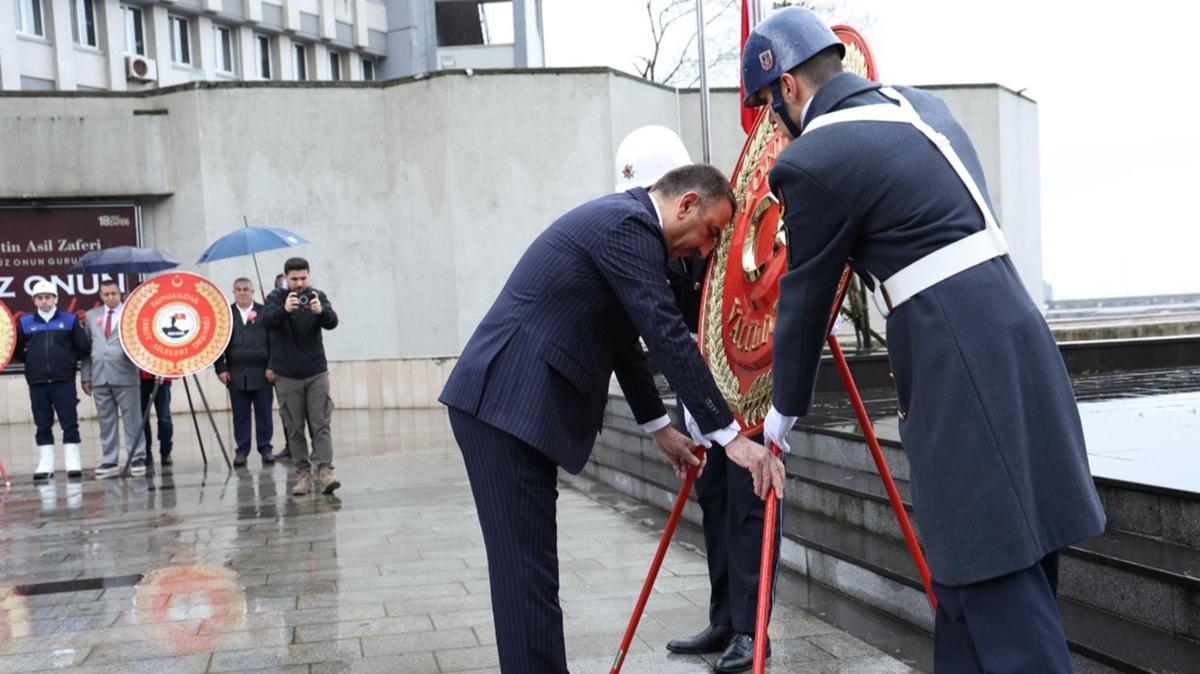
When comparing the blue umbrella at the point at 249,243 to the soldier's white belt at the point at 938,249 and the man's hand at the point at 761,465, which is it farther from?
the soldier's white belt at the point at 938,249

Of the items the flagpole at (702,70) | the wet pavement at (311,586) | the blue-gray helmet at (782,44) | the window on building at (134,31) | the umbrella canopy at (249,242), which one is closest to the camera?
the blue-gray helmet at (782,44)

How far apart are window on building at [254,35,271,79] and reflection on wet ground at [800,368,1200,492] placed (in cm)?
3552

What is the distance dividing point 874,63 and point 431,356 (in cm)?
1728

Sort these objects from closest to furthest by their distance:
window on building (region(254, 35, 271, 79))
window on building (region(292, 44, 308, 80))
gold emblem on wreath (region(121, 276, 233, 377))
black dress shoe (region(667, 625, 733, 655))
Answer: black dress shoe (region(667, 625, 733, 655))
gold emblem on wreath (region(121, 276, 233, 377))
window on building (region(254, 35, 271, 79))
window on building (region(292, 44, 308, 80))

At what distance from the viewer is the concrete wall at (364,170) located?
20094 millimetres

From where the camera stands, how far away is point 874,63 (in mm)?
3279

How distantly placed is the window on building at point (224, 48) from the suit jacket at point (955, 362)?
40.4 metres

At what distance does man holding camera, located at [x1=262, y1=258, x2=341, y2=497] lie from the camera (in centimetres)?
996

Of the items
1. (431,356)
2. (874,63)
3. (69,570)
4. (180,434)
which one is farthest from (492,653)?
(431,356)

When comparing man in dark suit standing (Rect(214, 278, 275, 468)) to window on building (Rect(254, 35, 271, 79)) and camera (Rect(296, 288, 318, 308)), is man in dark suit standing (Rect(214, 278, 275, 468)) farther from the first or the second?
window on building (Rect(254, 35, 271, 79))

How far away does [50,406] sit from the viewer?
1242cm

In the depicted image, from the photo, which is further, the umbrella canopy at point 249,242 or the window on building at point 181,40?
the window on building at point 181,40

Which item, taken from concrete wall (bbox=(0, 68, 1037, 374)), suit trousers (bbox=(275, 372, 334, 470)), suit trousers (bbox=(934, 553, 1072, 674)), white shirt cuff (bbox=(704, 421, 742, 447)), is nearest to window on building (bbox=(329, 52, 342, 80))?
concrete wall (bbox=(0, 68, 1037, 374))

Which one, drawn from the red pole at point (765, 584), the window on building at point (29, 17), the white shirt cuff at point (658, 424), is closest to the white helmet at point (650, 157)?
the white shirt cuff at point (658, 424)
